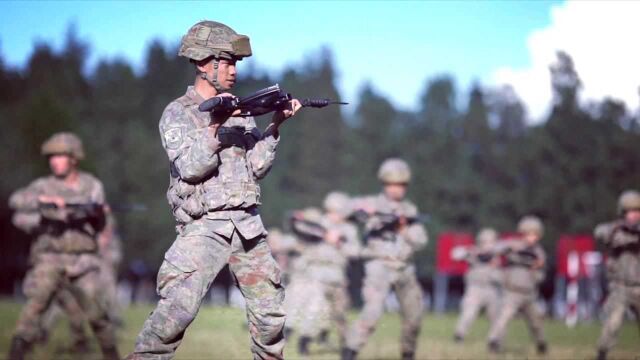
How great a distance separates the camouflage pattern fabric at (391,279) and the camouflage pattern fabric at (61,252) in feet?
10.9

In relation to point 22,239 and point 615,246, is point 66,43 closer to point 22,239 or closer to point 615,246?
point 22,239

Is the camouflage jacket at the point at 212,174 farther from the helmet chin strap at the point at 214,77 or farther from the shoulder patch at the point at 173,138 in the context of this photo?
the helmet chin strap at the point at 214,77

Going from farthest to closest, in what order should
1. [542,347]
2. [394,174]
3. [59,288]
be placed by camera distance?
[542,347] → [394,174] → [59,288]

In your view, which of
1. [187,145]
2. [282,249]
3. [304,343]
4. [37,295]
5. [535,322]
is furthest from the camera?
[282,249]

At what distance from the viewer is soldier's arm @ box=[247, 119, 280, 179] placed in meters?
8.54

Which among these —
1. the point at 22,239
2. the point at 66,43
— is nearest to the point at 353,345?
the point at 66,43

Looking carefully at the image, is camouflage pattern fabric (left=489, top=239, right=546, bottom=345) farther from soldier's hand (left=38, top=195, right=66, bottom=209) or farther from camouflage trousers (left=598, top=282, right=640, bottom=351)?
soldier's hand (left=38, top=195, right=66, bottom=209)

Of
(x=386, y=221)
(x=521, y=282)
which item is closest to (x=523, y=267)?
(x=521, y=282)

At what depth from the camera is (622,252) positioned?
15.1 m

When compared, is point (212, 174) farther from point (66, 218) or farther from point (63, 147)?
point (63, 147)

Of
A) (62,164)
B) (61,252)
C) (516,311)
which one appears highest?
(62,164)

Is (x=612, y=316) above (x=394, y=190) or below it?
below

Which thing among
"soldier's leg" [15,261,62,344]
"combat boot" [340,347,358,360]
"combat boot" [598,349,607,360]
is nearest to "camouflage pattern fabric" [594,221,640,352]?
"combat boot" [598,349,607,360]

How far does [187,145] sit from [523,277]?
1327 cm
